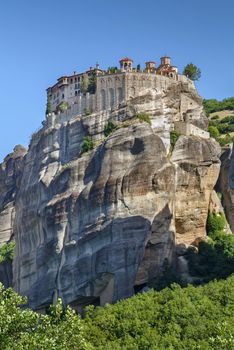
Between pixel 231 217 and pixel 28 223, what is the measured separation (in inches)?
568

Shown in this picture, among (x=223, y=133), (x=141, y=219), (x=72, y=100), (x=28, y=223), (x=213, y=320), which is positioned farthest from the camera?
(x=223, y=133)

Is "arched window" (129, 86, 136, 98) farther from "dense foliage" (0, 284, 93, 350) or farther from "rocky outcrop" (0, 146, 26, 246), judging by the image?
"dense foliage" (0, 284, 93, 350)

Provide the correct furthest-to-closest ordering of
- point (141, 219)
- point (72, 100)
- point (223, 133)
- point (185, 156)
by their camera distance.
A: point (223, 133), point (72, 100), point (185, 156), point (141, 219)

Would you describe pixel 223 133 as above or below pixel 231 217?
above

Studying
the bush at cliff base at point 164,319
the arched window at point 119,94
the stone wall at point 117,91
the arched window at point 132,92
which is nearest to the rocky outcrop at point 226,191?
the stone wall at point 117,91

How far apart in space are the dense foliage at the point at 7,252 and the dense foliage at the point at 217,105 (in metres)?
23.1

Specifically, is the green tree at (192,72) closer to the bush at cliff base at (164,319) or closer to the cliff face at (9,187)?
the cliff face at (9,187)

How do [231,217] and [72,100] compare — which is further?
[72,100]

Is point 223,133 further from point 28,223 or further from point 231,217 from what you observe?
point 28,223

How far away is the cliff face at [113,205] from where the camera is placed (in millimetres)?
63062

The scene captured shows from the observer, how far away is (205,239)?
219 ft

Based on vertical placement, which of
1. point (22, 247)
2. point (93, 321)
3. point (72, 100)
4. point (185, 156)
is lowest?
point (93, 321)

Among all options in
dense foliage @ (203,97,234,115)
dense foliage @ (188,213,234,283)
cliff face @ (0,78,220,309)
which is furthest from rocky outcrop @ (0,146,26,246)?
dense foliage @ (188,213,234,283)

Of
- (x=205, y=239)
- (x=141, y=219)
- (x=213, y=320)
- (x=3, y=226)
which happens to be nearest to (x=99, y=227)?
(x=141, y=219)
